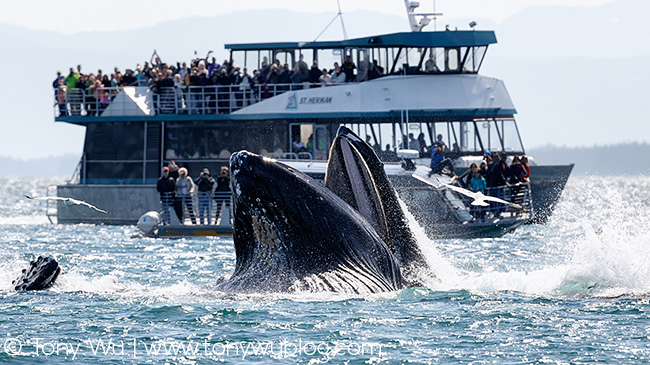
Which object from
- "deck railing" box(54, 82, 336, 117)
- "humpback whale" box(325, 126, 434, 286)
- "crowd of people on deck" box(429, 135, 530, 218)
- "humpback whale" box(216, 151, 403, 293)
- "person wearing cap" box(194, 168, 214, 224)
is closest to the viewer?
"humpback whale" box(216, 151, 403, 293)

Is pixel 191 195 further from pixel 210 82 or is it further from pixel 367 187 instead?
pixel 367 187

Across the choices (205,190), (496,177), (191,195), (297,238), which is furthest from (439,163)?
(297,238)

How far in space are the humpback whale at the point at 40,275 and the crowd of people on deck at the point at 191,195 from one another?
→ 50.9 feet

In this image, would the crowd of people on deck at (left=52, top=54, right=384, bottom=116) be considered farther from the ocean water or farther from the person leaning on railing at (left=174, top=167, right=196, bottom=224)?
the ocean water

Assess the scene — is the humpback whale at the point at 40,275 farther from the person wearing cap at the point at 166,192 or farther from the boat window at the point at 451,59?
the boat window at the point at 451,59

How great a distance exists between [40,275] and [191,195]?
16637 mm

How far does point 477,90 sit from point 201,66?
9984mm

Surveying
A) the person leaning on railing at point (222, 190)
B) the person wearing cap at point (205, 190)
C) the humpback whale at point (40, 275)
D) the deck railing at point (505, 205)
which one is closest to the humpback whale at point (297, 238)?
the humpback whale at point (40, 275)

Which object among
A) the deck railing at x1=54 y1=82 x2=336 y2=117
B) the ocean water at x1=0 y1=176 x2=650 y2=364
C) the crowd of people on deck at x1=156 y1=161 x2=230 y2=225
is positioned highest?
the deck railing at x1=54 y1=82 x2=336 y2=117

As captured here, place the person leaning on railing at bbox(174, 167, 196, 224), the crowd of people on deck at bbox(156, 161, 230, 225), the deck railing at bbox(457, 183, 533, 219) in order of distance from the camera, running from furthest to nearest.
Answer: the person leaning on railing at bbox(174, 167, 196, 224) → the crowd of people on deck at bbox(156, 161, 230, 225) → the deck railing at bbox(457, 183, 533, 219)

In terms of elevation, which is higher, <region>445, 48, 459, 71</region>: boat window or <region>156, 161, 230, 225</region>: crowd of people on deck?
<region>445, 48, 459, 71</region>: boat window

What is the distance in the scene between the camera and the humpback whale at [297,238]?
34.9ft

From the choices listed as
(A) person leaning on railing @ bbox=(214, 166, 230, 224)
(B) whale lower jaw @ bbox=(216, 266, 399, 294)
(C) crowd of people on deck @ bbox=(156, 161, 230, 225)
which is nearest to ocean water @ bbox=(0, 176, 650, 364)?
(B) whale lower jaw @ bbox=(216, 266, 399, 294)

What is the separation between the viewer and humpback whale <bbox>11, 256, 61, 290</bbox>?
13203 mm
